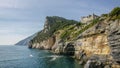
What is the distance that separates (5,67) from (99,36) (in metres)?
36.4

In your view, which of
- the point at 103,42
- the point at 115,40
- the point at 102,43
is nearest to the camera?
the point at 115,40

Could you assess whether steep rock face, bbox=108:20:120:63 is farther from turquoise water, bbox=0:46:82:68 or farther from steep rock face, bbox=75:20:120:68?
turquoise water, bbox=0:46:82:68

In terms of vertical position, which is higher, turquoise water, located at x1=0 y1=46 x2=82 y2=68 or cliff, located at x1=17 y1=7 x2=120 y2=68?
cliff, located at x1=17 y1=7 x2=120 y2=68

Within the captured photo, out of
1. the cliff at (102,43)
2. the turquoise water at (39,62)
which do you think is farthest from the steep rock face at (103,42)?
the turquoise water at (39,62)

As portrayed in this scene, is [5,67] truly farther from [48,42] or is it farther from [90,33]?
[48,42]

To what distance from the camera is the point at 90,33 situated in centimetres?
8375

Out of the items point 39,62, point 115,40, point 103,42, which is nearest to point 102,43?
point 103,42

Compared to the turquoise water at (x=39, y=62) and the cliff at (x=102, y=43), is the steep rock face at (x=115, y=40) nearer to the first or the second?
the cliff at (x=102, y=43)

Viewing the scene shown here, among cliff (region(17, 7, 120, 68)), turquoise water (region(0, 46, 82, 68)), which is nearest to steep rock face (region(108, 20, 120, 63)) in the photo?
cliff (region(17, 7, 120, 68))

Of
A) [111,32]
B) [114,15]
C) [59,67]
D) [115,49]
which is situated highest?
[114,15]

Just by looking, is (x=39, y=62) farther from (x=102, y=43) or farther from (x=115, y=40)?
(x=115, y=40)

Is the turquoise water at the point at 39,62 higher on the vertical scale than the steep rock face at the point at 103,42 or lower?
lower

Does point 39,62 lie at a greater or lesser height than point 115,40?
lesser

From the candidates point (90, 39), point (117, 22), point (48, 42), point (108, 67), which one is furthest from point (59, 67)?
point (48, 42)
